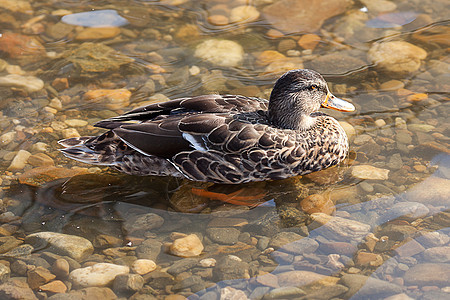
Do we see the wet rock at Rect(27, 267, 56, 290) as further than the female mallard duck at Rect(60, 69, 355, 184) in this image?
No

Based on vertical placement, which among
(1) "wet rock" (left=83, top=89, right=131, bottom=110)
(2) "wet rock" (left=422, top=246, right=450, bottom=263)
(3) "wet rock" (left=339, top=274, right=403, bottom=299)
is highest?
(1) "wet rock" (left=83, top=89, right=131, bottom=110)

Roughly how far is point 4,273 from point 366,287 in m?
3.40

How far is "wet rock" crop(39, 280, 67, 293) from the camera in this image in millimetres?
5395

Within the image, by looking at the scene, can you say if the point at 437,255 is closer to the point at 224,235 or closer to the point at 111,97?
the point at 224,235

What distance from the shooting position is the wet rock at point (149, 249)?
5.79m

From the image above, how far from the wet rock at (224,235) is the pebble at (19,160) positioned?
8.31 ft

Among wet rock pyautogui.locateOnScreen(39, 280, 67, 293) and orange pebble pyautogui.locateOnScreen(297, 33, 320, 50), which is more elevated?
orange pebble pyautogui.locateOnScreen(297, 33, 320, 50)

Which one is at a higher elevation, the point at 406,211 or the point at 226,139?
the point at 226,139

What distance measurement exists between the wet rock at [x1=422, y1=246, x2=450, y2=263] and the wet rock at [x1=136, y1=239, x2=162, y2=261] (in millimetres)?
2611

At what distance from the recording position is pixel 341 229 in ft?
19.4

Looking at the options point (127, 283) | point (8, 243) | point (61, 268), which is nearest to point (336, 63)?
point (127, 283)

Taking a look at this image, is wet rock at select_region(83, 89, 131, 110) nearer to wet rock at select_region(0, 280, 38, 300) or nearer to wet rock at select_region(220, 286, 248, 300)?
wet rock at select_region(0, 280, 38, 300)

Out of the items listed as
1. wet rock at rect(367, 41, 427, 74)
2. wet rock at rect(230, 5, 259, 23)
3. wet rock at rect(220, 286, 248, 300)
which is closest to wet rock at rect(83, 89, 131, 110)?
wet rock at rect(230, 5, 259, 23)

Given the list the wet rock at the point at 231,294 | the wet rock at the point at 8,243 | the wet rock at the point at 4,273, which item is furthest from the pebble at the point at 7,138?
the wet rock at the point at 231,294
